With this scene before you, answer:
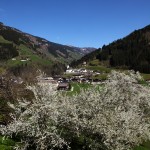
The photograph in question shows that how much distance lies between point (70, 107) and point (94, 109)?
268cm

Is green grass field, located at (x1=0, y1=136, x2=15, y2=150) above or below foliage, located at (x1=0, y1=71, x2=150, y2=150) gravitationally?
below

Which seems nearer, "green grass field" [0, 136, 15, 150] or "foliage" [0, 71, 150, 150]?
"foliage" [0, 71, 150, 150]

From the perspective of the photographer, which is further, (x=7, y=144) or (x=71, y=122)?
(x=7, y=144)

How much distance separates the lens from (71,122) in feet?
121

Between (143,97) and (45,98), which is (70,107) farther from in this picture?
(143,97)

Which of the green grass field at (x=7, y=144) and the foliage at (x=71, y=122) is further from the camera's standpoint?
the green grass field at (x=7, y=144)

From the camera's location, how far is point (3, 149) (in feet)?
112

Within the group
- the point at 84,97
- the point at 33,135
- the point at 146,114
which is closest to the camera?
the point at 33,135

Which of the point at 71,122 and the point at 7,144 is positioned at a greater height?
the point at 71,122

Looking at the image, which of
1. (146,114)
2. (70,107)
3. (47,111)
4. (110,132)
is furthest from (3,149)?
(146,114)

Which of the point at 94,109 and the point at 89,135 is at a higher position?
the point at 94,109

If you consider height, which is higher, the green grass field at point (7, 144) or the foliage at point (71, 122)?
the foliage at point (71, 122)

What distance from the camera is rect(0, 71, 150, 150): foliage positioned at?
112ft

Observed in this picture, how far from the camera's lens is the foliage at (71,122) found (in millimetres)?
34281
